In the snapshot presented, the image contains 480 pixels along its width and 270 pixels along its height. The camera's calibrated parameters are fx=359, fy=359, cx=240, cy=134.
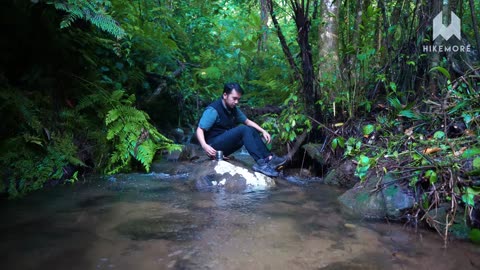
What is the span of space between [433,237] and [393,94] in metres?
2.56

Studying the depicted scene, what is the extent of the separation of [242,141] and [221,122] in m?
0.42

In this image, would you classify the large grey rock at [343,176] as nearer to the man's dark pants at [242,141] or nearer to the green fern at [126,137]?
the man's dark pants at [242,141]

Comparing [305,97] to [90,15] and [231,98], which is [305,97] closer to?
[231,98]

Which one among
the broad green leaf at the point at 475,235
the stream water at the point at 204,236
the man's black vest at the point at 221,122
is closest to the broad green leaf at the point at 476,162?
the broad green leaf at the point at 475,235

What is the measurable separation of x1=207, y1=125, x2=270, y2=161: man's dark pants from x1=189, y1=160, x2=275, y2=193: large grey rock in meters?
0.45

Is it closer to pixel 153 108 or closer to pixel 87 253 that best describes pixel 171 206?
pixel 87 253

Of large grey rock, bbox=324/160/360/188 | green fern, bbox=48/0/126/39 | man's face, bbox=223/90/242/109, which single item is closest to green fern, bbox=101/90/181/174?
man's face, bbox=223/90/242/109

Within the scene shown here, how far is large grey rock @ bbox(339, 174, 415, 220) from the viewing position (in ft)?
10.4

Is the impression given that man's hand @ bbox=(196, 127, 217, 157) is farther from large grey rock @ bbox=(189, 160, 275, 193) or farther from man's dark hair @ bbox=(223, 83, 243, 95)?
man's dark hair @ bbox=(223, 83, 243, 95)

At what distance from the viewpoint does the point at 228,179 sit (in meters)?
4.54

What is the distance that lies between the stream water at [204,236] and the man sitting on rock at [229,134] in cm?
104

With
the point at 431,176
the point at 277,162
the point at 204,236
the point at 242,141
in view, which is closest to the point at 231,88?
the point at 242,141

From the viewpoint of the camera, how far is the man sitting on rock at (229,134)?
4984mm

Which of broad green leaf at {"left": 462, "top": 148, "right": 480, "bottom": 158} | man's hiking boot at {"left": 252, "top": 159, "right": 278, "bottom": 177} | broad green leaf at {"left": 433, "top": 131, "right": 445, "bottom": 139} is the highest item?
broad green leaf at {"left": 433, "top": 131, "right": 445, "bottom": 139}
